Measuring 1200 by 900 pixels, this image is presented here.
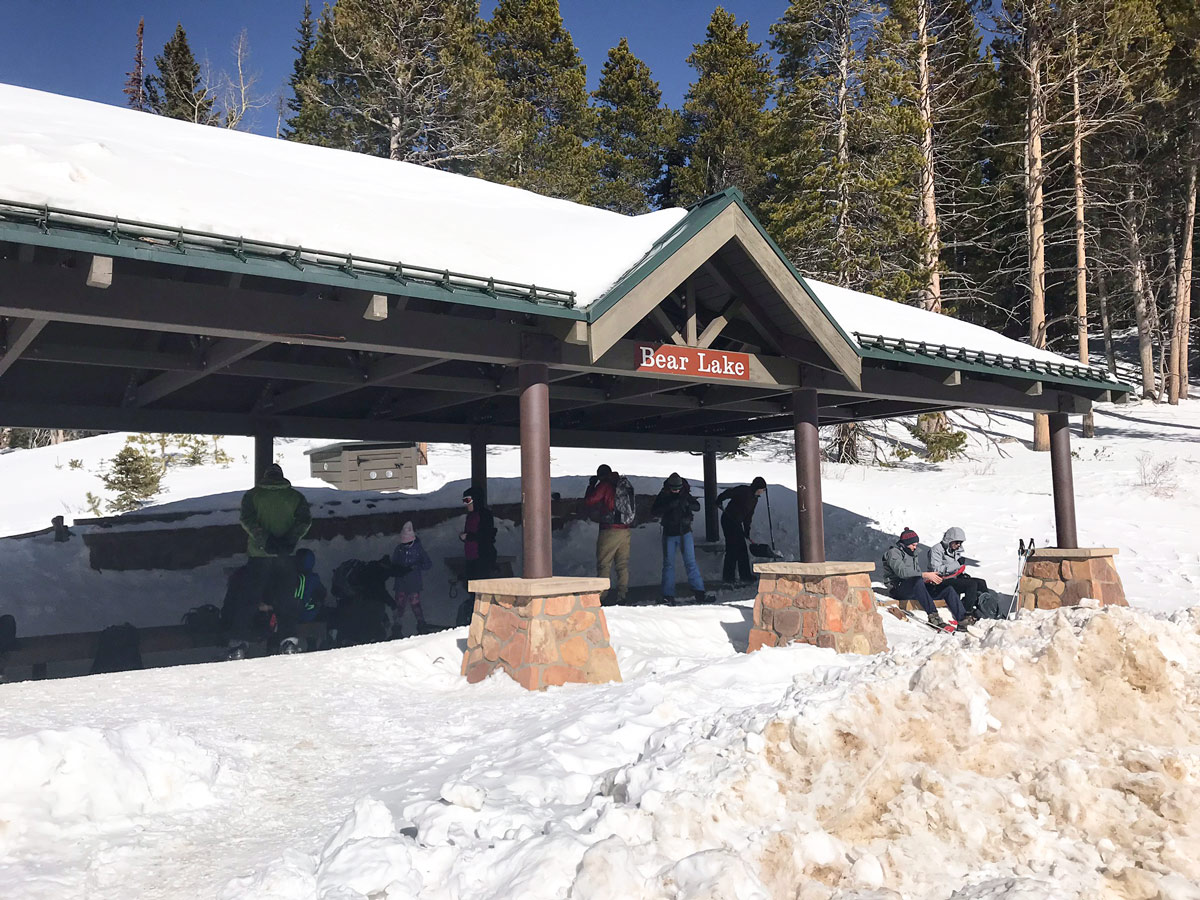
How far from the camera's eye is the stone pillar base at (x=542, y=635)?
6.82 meters

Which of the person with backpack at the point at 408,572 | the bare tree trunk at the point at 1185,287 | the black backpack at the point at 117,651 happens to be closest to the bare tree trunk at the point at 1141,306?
the bare tree trunk at the point at 1185,287

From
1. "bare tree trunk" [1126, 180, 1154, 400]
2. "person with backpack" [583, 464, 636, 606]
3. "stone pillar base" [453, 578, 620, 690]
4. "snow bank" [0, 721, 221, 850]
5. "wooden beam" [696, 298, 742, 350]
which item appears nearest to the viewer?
"snow bank" [0, 721, 221, 850]

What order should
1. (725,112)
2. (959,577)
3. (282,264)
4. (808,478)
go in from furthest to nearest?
(725,112)
(959,577)
(808,478)
(282,264)

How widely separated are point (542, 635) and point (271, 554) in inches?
143

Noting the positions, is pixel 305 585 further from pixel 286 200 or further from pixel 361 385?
pixel 286 200

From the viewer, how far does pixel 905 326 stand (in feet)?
37.6

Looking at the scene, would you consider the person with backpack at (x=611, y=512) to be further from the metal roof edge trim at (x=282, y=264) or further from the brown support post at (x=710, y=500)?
the brown support post at (x=710, y=500)

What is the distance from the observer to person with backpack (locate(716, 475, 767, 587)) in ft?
44.3

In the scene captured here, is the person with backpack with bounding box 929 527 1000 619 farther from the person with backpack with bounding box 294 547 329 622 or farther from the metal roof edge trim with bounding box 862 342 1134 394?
the person with backpack with bounding box 294 547 329 622

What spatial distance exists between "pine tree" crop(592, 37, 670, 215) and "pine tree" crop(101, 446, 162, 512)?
20.0 meters

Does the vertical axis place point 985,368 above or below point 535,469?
above

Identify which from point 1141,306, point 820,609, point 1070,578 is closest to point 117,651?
point 820,609

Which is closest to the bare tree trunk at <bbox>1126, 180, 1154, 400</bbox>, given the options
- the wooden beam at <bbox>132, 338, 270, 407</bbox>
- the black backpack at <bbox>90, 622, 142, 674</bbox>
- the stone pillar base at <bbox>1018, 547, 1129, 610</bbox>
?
the stone pillar base at <bbox>1018, 547, 1129, 610</bbox>

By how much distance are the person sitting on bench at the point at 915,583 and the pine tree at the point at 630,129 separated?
2566 cm
